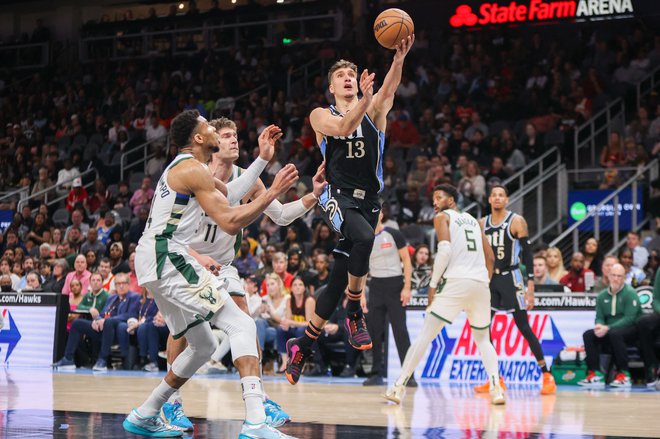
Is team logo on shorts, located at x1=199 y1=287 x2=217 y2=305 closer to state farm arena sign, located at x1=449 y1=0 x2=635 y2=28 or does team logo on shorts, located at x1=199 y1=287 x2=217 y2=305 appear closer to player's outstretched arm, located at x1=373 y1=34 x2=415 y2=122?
player's outstretched arm, located at x1=373 y1=34 x2=415 y2=122

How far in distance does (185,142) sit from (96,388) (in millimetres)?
5138

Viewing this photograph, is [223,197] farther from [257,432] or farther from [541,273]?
[541,273]

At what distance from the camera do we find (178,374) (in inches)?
280

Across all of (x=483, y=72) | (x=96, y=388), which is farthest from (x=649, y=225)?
(x=96, y=388)

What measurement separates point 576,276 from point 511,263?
2102 mm

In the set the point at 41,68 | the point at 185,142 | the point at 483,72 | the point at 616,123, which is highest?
the point at 41,68

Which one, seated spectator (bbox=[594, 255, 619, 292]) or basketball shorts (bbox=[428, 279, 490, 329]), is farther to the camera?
seated spectator (bbox=[594, 255, 619, 292])

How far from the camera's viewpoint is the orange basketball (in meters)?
7.35

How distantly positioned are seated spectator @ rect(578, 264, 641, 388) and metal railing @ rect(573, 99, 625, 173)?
5668 mm

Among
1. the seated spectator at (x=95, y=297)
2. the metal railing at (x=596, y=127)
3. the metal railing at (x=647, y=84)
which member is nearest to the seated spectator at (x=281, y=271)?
the seated spectator at (x=95, y=297)

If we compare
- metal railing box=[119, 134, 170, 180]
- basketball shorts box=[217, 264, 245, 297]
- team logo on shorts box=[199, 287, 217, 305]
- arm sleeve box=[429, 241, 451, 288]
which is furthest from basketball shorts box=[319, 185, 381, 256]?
metal railing box=[119, 134, 170, 180]

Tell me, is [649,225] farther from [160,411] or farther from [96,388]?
[160,411]

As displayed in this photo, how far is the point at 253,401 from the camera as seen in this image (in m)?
6.50

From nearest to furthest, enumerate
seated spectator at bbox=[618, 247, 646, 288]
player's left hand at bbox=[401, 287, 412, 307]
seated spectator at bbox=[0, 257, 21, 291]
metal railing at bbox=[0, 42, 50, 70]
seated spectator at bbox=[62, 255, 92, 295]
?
player's left hand at bbox=[401, 287, 412, 307], seated spectator at bbox=[618, 247, 646, 288], seated spectator at bbox=[62, 255, 92, 295], seated spectator at bbox=[0, 257, 21, 291], metal railing at bbox=[0, 42, 50, 70]
